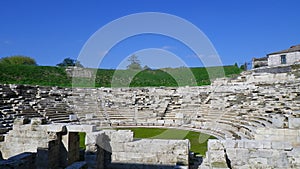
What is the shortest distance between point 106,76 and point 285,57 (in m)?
25.9

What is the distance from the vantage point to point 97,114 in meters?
20.2

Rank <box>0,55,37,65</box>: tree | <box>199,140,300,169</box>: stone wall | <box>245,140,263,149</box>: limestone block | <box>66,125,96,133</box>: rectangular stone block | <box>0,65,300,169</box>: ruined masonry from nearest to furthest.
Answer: <box>199,140,300,169</box>: stone wall
<box>245,140,263,149</box>: limestone block
<box>0,65,300,169</box>: ruined masonry
<box>66,125,96,133</box>: rectangular stone block
<box>0,55,37,65</box>: tree

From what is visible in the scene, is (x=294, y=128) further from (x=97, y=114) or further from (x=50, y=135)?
(x=97, y=114)

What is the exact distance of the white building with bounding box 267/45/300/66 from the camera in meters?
26.3

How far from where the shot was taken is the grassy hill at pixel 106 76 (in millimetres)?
31034

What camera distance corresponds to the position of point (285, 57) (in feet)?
89.0

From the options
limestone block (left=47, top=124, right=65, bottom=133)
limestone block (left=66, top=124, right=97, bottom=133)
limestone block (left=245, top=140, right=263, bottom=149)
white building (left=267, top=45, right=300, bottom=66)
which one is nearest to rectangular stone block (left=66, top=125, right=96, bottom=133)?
limestone block (left=66, top=124, right=97, bottom=133)

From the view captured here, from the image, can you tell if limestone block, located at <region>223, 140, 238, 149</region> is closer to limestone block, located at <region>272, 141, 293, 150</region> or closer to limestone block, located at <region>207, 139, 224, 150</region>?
limestone block, located at <region>207, 139, 224, 150</region>

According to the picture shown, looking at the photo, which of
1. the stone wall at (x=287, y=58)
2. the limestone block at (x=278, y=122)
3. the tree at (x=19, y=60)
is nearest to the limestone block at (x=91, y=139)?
the limestone block at (x=278, y=122)

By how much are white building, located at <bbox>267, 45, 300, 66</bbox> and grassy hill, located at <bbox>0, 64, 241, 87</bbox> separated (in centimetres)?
→ 901

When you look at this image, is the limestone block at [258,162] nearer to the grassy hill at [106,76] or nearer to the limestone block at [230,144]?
the limestone block at [230,144]

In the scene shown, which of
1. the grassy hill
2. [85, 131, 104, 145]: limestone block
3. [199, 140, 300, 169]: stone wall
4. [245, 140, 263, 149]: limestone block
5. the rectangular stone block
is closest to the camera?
[199, 140, 300, 169]: stone wall

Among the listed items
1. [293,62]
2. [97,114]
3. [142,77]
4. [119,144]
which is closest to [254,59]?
[293,62]

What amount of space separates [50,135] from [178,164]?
4618 millimetres
